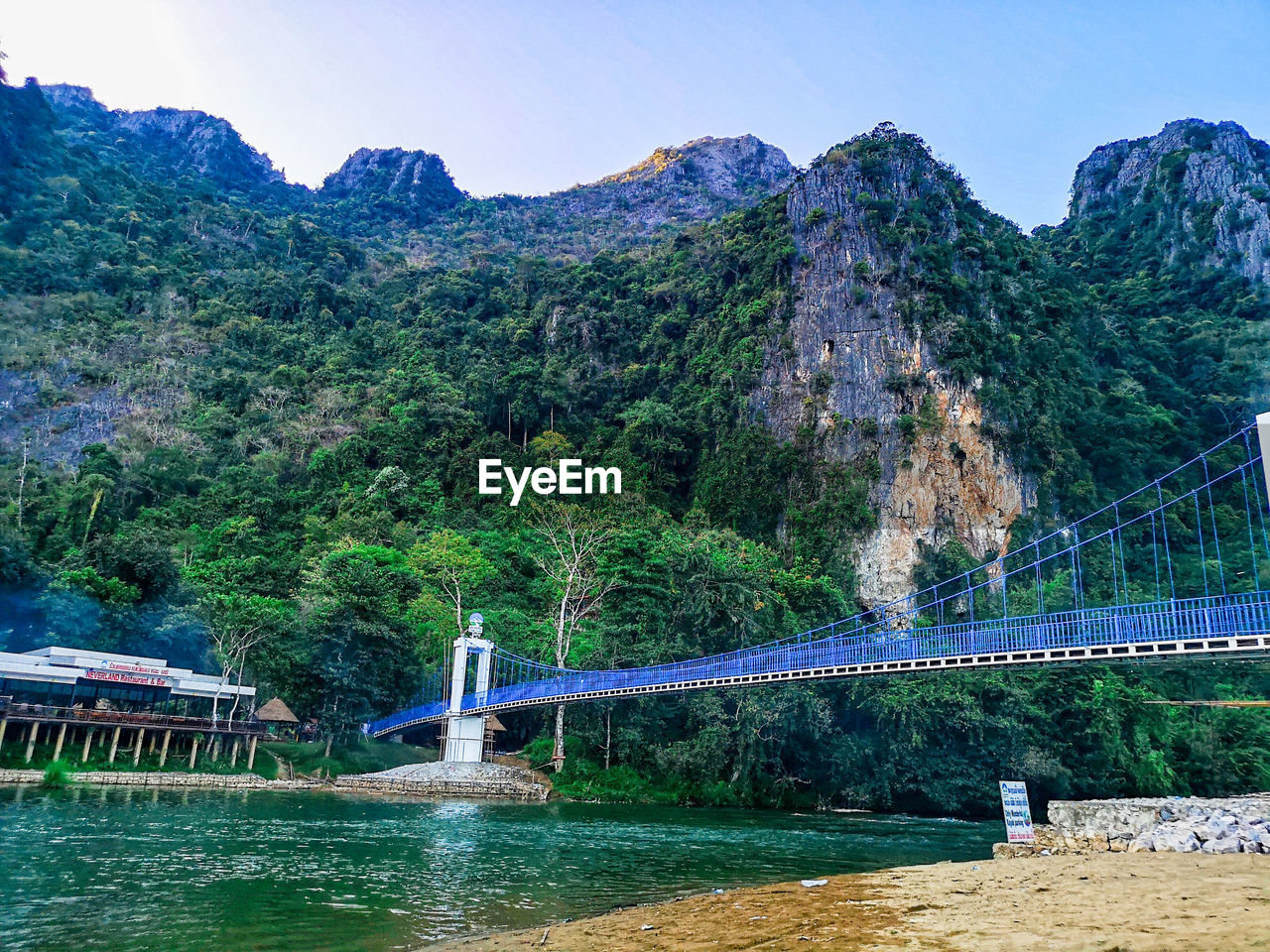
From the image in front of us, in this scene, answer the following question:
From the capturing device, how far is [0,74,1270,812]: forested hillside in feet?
79.8

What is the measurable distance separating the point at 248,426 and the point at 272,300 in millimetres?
14167

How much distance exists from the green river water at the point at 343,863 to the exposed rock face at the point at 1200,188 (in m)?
48.4

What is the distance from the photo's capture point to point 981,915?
242 inches

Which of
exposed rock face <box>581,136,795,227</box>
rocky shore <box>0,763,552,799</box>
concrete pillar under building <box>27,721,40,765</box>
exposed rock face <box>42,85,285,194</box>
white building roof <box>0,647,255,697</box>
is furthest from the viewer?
exposed rock face <box>581,136,795,227</box>

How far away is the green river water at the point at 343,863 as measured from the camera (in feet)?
22.2

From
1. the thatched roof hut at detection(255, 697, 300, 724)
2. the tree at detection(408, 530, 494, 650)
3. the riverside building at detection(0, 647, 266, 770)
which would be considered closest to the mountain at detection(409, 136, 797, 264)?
the tree at detection(408, 530, 494, 650)

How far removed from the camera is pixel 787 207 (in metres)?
46.0

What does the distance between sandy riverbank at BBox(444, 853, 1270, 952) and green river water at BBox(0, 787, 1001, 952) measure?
4.42 ft

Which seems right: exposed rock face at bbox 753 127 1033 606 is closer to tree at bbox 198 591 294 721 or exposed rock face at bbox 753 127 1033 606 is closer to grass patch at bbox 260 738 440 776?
grass patch at bbox 260 738 440 776

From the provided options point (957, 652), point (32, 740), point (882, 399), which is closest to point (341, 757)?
point (32, 740)

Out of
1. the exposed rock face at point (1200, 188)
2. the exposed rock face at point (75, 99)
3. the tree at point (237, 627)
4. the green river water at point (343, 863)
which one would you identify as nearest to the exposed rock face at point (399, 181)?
the exposed rock face at point (75, 99)

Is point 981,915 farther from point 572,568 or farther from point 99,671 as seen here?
point 572,568

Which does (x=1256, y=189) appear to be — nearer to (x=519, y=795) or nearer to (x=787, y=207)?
(x=787, y=207)

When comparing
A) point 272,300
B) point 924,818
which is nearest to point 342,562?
point 924,818
